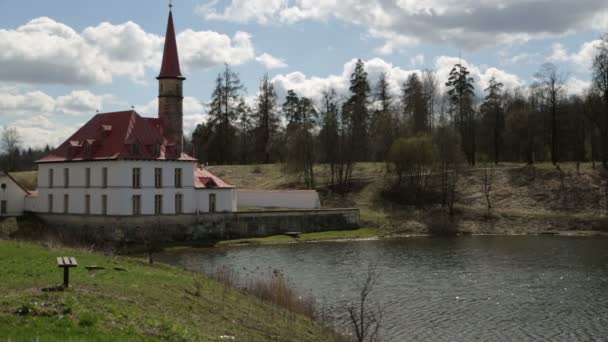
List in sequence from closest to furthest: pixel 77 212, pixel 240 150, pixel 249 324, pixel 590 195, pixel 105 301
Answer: pixel 105 301, pixel 249 324, pixel 77 212, pixel 590 195, pixel 240 150

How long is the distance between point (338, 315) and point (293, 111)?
65.1 meters

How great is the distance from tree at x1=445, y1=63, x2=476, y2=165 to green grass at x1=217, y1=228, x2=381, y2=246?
25.3 m

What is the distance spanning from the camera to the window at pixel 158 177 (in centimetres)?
4341

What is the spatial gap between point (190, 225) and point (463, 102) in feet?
127

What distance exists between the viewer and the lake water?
2041 centimetres

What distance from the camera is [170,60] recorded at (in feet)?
162

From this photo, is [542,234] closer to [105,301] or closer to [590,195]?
[590,195]

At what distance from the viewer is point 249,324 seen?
16.2m

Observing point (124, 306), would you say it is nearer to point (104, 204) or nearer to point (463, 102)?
point (104, 204)

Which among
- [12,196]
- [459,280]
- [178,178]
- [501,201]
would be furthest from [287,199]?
[459,280]

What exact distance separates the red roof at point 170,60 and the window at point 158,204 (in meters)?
10.9

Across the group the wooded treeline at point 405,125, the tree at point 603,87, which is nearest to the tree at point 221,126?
the wooded treeline at point 405,125

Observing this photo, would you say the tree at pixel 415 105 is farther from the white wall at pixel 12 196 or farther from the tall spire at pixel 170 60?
the white wall at pixel 12 196

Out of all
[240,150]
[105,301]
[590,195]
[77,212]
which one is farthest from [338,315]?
[240,150]
